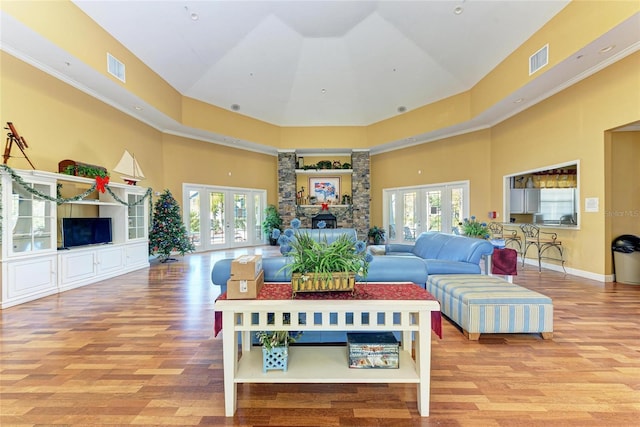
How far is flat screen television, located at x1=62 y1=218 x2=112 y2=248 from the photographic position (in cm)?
504

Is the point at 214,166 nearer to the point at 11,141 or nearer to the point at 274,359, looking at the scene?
the point at 11,141

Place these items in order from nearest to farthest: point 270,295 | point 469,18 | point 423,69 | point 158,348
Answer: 1. point 270,295
2. point 158,348
3. point 469,18
4. point 423,69

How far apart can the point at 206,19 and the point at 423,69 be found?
5264 mm

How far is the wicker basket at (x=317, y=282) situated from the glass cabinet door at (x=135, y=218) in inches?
228

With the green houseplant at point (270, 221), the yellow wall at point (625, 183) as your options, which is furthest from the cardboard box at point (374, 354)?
the green houseplant at point (270, 221)

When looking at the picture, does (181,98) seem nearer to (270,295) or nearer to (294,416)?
(270,295)

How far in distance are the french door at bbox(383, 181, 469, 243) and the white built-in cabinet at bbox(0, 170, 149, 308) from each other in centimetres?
810

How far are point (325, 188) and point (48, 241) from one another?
26.6 feet

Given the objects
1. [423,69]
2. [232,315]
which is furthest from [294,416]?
[423,69]

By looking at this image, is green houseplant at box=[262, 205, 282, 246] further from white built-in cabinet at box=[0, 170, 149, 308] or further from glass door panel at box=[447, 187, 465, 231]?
glass door panel at box=[447, 187, 465, 231]

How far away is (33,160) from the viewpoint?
15.5 ft

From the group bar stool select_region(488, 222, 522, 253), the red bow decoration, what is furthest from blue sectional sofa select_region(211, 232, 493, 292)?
the red bow decoration

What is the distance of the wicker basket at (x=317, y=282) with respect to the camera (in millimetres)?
1917

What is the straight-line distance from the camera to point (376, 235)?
10.5m
